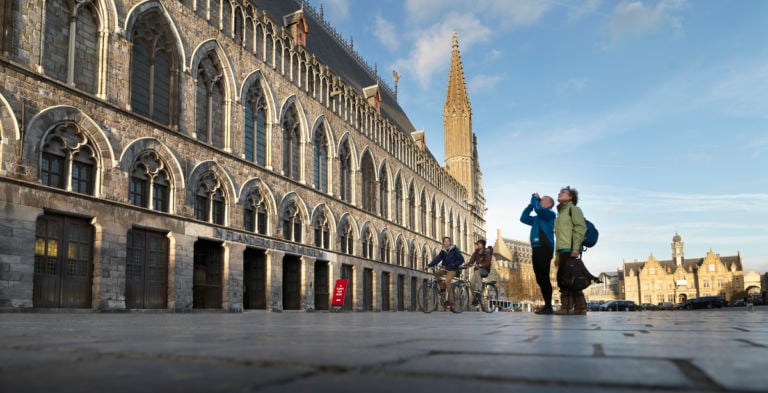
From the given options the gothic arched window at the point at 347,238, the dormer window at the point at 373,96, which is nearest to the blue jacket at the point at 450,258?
the gothic arched window at the point at 347,238

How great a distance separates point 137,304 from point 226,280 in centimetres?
424

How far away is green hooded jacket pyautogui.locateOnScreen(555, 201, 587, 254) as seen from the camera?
10539 mm

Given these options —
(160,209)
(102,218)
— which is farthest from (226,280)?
(102,218)

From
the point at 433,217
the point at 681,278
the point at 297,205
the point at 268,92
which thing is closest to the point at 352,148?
the point at 297,205

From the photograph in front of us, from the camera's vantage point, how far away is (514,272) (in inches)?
4769

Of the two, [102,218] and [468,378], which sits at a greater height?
[102,218]

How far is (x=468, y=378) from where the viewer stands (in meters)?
1.80

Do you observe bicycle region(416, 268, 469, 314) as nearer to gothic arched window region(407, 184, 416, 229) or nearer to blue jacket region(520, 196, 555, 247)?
blue jacket region(520, 196, 555, 247)

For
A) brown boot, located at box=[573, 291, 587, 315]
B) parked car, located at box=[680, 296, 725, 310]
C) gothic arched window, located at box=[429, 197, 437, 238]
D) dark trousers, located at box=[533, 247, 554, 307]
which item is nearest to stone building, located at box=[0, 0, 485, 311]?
dark trousers, located at box=[533, 247, 554, 307]

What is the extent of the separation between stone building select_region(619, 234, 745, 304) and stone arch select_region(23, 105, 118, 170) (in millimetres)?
127708

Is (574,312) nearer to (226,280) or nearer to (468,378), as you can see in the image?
(468,378)

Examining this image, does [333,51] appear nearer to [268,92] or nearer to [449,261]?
[268,92]

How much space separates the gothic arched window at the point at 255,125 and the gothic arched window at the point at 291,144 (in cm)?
173

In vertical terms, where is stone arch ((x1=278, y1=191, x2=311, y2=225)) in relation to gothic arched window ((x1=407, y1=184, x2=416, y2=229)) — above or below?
below
